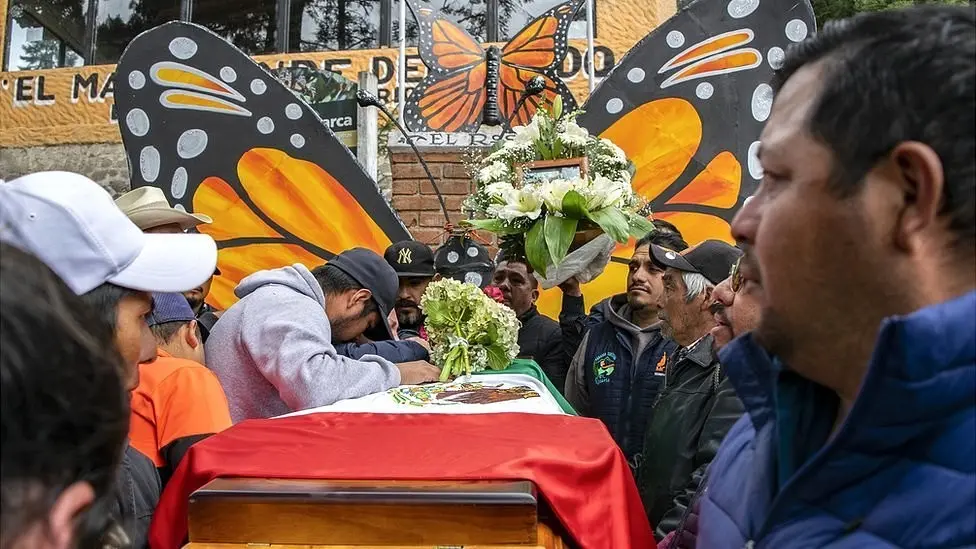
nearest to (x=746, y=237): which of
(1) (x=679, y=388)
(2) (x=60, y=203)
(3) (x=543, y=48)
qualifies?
(2) (x=60, y=203)

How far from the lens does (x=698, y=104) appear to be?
195 inches

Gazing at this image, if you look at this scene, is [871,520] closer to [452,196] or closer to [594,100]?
[594,100]

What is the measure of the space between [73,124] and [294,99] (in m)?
5.67

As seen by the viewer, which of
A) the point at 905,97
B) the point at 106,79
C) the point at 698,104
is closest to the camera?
the point at 905,97

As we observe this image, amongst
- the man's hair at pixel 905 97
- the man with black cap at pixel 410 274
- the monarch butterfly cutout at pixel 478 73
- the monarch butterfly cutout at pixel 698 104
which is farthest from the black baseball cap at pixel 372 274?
the monarch butterfly cutout at pixel 478 73

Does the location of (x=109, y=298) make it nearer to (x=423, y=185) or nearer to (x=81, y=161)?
(x=423, y=185)

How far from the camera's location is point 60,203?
1227 millimetres

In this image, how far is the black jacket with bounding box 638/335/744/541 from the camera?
1884 mm

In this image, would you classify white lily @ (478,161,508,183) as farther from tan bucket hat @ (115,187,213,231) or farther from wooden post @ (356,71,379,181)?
wooden post @ (356,71,379,181)

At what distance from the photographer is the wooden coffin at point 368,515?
1.29 meters

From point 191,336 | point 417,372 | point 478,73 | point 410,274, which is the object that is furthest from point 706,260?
point 478,73

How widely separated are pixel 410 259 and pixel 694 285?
1.64 metres

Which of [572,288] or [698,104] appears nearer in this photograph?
[572,288]

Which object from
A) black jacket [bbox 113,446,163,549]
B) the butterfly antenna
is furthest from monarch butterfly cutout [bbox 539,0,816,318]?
black jacket [bbox 113,446,163,549]
